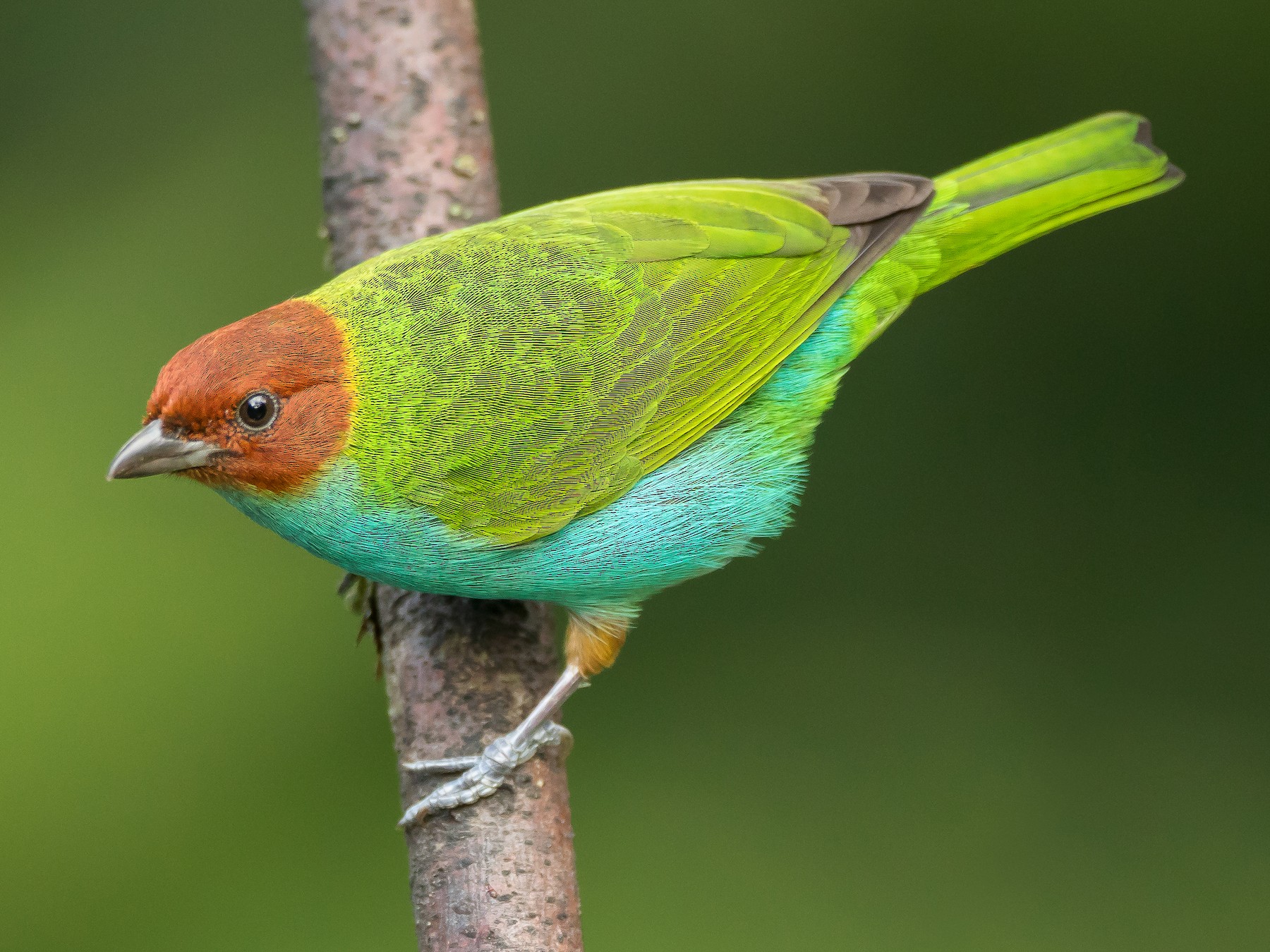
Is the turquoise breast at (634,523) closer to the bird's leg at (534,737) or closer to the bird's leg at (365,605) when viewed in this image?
the bird's leg at (534,737)

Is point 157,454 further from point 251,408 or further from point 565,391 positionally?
point 565,391

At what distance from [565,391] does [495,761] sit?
0.77 m

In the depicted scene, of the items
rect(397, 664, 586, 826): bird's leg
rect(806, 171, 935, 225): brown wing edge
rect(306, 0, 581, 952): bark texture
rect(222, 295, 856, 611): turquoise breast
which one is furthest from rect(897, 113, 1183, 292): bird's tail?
rect(397, 664, 586, 826): bird's leg

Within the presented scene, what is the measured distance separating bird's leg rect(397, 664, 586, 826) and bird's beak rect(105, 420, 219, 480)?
2.57ft

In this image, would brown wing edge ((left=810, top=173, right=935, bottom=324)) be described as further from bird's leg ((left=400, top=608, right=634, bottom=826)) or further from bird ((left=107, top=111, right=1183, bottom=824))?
bird's leg ((left=400, top=608, right=634, bottom=826))

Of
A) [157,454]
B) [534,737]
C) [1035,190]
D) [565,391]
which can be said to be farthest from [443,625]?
[1035,190]

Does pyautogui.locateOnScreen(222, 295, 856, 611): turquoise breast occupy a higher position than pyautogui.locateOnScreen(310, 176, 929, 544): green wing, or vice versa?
pyautogui.locateOnScreen(310, 176, 929, 544): green wing

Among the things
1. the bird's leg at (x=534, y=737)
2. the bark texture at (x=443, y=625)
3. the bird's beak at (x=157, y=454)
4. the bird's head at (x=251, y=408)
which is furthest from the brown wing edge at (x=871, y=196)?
the bird's beak at (x=157, y=454)

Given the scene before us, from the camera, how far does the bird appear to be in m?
2.66

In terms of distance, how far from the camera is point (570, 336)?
2.84 metres

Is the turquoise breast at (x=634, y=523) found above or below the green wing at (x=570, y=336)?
below

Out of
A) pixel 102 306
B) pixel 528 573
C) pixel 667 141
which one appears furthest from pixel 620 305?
pixel 102 306

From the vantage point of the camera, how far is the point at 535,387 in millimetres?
2775

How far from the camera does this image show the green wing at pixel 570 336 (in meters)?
2.73
